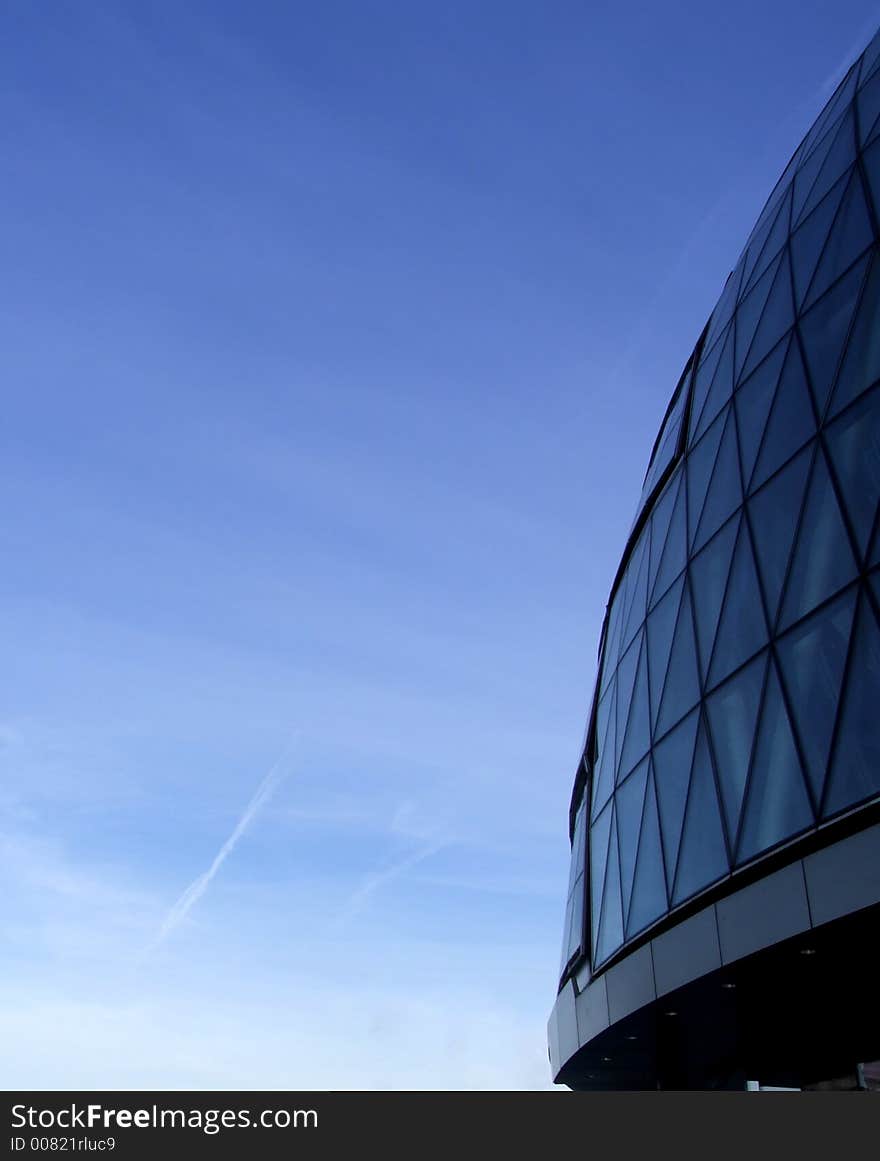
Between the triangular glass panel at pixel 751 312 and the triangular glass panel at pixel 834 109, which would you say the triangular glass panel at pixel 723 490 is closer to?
the triangular glass panel at pixel 751 312

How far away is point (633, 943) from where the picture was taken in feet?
60.3

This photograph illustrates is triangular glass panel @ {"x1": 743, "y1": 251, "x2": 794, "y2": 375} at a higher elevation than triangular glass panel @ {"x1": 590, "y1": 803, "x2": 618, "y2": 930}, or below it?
higher

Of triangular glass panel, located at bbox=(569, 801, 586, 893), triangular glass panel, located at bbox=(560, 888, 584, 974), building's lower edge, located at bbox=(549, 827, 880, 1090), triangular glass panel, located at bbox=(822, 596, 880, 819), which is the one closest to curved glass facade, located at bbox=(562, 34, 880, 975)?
triangular glass panel, located at bbox=(822, 596, 880, 819)

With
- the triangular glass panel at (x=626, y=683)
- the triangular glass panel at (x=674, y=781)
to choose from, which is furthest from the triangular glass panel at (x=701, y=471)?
the triangular glass panel at (x=674, y=781)

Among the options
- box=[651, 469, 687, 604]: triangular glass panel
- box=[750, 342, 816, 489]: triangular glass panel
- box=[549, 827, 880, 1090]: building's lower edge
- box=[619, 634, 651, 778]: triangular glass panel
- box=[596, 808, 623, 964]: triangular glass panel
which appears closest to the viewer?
box=[549, 827, 880, 1090]: building's lower edge

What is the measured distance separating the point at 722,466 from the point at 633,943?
9.10 meters

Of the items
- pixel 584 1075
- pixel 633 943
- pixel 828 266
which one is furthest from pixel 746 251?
pixel 584 1075

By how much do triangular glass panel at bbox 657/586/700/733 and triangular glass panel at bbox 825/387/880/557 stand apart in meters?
4.84

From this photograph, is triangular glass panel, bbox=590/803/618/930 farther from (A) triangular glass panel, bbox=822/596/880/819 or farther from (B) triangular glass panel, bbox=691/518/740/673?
(A) triangular glass panel, bbox=822/596/880/819

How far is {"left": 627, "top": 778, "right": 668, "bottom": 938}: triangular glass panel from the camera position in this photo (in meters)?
17.9

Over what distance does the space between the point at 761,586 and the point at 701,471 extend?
5.63 meters

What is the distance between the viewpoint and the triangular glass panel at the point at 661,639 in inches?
814
